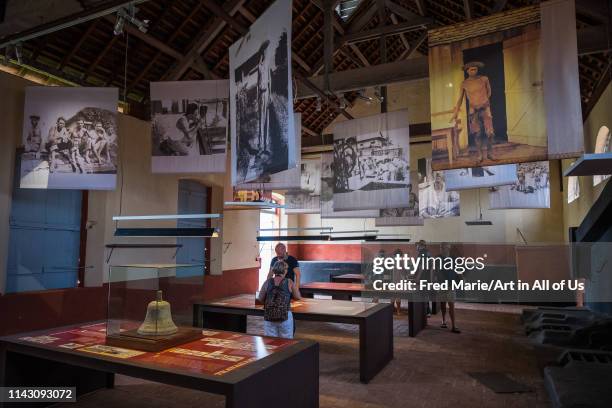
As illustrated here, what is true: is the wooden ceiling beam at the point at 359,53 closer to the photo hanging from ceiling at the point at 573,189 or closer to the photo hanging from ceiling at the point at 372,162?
the photo hanging from ceiling at the point at 372,162

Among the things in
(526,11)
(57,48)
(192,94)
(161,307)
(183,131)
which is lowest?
(161,307)

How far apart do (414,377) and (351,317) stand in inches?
49.9

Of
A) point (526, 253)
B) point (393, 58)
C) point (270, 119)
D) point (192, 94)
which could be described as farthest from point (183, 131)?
point (393, 58)

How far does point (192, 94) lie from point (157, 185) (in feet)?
11.0

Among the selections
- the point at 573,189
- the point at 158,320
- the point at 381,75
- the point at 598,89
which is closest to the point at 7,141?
the point at 158,320

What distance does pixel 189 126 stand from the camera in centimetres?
670

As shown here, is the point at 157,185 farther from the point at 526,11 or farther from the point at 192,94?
the point at 526,11

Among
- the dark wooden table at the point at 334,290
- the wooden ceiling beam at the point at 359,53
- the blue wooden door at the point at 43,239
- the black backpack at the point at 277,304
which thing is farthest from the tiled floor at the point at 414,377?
the wooden ceiling beam at the point at 359,53

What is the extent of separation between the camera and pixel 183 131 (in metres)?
6.75

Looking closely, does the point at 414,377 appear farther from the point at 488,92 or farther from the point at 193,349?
the point at 488,92

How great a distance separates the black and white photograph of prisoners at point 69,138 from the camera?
6.23 m

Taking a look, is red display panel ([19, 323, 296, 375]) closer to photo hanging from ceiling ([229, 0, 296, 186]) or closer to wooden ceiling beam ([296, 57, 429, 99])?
photo hanging from ceiling ([229, 0, 296, 186])

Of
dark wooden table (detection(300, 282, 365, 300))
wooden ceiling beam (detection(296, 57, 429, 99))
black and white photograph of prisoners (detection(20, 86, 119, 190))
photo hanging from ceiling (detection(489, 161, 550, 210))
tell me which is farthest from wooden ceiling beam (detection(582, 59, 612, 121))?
black and white photograph of prisoners (detection(20, 86, 119, 190))

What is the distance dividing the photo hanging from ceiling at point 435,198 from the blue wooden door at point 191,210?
6170 mm
